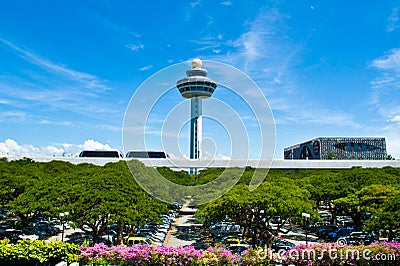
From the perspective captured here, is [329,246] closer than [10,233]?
Yes

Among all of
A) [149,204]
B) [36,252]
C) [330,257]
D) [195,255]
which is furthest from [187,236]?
[330,257]

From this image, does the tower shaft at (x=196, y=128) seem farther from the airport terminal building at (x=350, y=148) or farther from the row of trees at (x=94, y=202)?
the row of trees at (x=94, y=202)

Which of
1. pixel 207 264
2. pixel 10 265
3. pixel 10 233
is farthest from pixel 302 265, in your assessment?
pixel 10 233

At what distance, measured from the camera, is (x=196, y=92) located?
8144 centimetres

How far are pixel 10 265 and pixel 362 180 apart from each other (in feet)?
87.6

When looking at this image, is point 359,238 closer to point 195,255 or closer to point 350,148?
point 195,255

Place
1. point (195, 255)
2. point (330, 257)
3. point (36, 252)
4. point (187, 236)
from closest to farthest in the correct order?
point (330, 257) < point (195, 255) < point (36, 252) < point (187, 236)

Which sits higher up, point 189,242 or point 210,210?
point 210,210

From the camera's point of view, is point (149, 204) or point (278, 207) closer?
point (278, 207)

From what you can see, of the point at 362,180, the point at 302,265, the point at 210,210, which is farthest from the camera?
the point at 362,180

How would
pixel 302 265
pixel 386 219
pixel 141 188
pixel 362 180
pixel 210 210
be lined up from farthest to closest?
pixel 362 180 → pixel 141 188 → pixel 210 210 → pixel 386 219 → pixel 302 265

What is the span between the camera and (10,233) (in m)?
23.8

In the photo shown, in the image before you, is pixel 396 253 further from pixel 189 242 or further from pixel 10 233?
pixel 10 233

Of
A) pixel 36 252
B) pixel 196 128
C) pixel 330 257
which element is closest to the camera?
pixel 330 257
